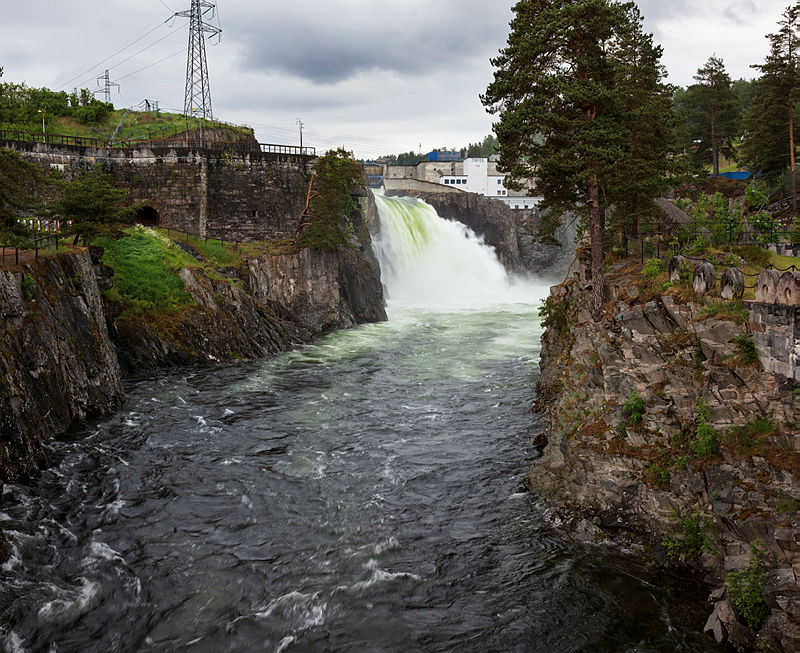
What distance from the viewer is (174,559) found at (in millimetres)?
13703

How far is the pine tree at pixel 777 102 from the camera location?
37344 millimetres

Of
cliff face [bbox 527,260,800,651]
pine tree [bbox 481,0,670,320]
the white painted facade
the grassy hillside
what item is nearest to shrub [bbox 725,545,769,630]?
cliff face [bbox 527,260,800,651]

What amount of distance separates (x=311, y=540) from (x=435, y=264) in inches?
2047

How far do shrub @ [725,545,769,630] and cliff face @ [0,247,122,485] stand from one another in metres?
17.2

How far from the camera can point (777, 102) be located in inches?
1492

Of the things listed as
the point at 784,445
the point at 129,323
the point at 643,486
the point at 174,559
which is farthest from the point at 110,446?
the point at 784,445

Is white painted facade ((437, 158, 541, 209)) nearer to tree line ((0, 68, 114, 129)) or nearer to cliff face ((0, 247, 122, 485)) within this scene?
tree line ((0, 68, 114, 129))

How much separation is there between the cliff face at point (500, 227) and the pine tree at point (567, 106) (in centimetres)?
5470

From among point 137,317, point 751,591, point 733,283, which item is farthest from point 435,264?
point 751,591

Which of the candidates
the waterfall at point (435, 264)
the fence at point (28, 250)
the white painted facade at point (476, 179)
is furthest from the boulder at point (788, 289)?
the white painted facade at point (476, 179)

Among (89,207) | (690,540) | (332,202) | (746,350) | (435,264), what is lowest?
(690,540)

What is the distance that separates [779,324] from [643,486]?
181 inches

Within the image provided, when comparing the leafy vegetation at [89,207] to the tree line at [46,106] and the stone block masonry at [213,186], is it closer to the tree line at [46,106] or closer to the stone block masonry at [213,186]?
the stone block masonry at [213,186]

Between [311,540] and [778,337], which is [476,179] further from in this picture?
[778,337]
